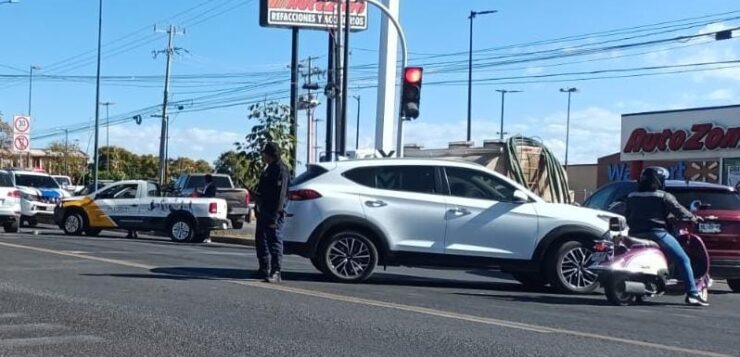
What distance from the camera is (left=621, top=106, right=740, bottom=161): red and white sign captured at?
1407 inches

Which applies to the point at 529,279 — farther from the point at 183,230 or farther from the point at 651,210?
the point at 183,230

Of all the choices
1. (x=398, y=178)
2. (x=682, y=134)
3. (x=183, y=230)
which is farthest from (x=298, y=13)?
(x=398, y=178)

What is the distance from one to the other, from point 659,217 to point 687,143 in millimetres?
27731

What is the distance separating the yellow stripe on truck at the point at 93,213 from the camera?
24.7 metres

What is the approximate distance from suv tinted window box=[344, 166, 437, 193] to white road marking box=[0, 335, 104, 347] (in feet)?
17.1

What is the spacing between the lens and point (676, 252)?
11.3 metres

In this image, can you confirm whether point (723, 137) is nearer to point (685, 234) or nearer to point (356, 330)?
point (685, 234)

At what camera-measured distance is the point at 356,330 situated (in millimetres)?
8539

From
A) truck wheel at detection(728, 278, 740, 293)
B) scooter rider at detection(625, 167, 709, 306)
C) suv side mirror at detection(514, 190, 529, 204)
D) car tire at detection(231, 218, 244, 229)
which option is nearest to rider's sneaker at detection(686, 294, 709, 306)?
scooter rider at detection(625, 167, 709, 306)

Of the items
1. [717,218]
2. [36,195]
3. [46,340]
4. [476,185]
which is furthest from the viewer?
[36,195]

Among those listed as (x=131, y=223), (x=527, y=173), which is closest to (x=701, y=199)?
(x=527, y=173)

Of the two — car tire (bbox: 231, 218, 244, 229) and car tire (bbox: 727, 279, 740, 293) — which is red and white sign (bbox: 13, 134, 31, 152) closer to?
car tire (bbox: 231, 218, 244, 229)

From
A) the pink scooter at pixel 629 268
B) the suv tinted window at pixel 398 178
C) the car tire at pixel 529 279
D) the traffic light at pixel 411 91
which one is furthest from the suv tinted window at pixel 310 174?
the traffic light at pixel 411 91

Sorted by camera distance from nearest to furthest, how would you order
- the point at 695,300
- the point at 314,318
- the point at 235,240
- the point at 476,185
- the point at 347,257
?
the point at 314,318
the point at 695,300
the point at 347,257
the point at 476,185
the point at 235,240
